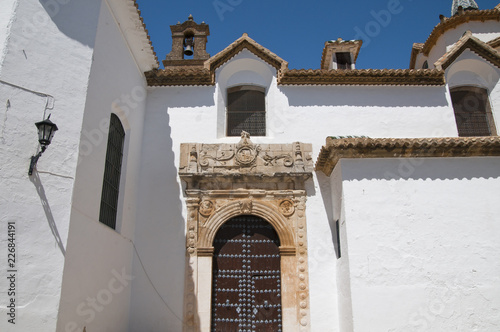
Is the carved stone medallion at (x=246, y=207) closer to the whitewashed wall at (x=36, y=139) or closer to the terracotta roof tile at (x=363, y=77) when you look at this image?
the terracotta roof tile at (x=363, y=77)

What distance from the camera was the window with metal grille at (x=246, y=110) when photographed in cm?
816

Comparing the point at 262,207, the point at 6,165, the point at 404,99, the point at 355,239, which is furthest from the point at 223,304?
the point at 404,99

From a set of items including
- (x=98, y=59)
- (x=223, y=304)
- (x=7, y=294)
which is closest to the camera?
(x=7, y=294)

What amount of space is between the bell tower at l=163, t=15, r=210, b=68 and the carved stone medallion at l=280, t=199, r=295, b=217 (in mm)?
7131

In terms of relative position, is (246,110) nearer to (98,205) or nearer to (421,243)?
(98,205)

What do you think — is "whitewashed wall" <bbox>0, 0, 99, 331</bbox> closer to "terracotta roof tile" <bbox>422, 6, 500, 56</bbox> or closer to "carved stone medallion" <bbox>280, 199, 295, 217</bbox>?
"carved stone medallion" <bbox>280, 199, 295, 217</bbox>

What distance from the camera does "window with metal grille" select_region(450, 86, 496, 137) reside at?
8.09 m

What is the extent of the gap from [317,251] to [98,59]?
4.59 m

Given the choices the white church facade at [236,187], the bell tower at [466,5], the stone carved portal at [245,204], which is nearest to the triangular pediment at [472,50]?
the white church facade at [236,187]

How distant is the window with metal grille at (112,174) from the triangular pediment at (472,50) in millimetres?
6240

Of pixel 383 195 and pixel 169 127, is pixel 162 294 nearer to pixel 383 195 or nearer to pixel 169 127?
pixel 169 127

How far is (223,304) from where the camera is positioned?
6.80 meters

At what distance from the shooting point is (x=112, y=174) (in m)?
6.51

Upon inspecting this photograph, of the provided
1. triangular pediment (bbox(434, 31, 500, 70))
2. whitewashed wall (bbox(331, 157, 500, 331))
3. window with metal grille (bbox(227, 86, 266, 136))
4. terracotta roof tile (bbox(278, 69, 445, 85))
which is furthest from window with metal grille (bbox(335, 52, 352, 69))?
whitewashed wall (bbox(331, 157, 500, 331))
